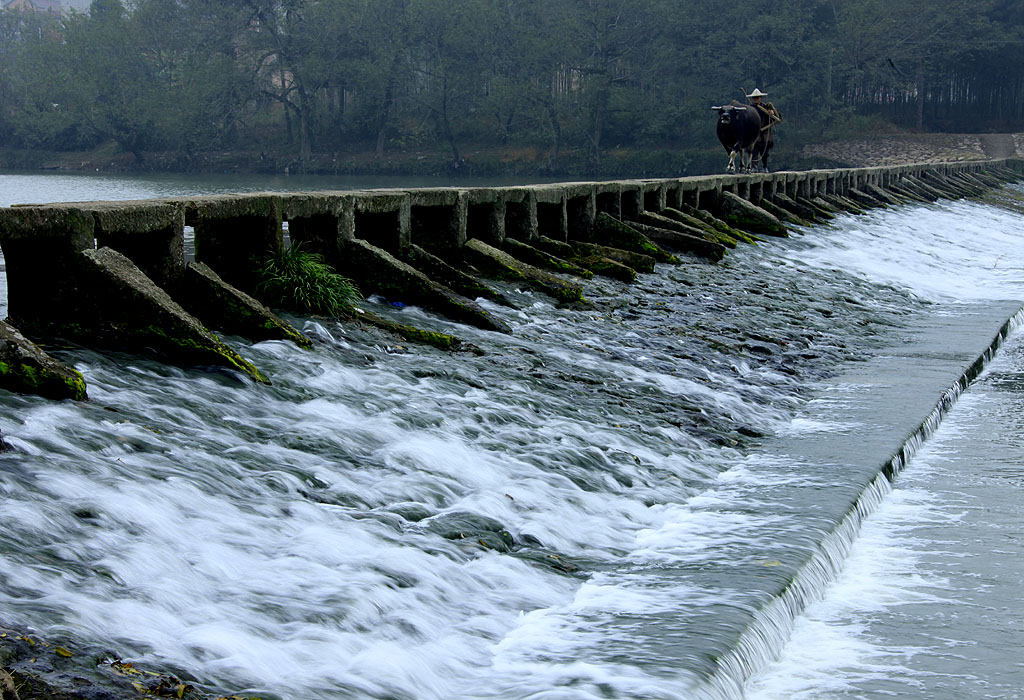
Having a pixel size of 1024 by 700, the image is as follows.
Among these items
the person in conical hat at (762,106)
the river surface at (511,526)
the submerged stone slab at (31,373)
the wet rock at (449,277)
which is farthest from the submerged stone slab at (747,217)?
the submerged stone slab at (31,373)

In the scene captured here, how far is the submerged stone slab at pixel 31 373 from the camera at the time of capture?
5.43 meters

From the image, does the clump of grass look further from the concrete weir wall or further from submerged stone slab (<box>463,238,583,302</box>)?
submerged stone slab (<box>463,238,583,302</box>)

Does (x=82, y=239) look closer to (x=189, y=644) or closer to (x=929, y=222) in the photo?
(x=189, y=644)

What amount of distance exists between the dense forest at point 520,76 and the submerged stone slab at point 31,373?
199 feet

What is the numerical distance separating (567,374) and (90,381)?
11.6ft

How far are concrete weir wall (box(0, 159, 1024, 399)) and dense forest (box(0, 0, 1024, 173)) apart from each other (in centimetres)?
5029

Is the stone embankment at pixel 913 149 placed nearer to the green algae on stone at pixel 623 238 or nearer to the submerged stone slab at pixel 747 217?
the submerged stone slab at pixel 747 217

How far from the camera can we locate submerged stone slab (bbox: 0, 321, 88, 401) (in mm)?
5434

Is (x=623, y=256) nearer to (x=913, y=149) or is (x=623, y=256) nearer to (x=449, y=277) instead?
(x=449, y=277)

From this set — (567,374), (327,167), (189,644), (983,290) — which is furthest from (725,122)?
(327,167)

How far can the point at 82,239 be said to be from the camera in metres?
6.62

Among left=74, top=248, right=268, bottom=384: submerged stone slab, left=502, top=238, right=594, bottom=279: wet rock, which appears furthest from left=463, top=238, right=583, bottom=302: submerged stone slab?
left=74, top=248, right=268, bottom=384: submerged stone slab

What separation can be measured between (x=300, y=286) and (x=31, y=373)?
304cm

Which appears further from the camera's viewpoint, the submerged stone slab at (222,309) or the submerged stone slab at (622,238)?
the submerged stone slab at (622,238)
